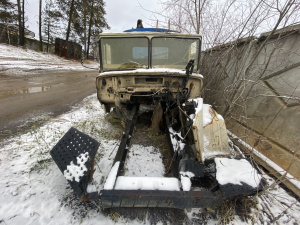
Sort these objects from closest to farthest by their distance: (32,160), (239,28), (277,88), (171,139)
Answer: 1. (32,160)
2. (171,139)
3. (277,88)
4. (239,28)

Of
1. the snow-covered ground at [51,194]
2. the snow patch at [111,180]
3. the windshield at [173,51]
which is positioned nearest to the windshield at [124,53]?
the windshield at [173,51]

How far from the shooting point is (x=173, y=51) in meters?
3.60

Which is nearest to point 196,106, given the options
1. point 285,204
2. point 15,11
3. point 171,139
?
point 171,139

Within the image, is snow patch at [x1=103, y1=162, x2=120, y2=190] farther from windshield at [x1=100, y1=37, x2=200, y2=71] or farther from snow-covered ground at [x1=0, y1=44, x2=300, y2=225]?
windshield at [x1=100, y1=37, x2=200, y2=71]

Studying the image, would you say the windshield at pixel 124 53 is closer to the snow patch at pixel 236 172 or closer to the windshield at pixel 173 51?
the windshield at pixel 173 51

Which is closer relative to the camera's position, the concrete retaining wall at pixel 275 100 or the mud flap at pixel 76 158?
the mud flap at pixel 76 158

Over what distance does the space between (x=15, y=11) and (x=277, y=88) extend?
96.5 feet

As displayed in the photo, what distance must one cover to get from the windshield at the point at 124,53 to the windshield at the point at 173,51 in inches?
9.4

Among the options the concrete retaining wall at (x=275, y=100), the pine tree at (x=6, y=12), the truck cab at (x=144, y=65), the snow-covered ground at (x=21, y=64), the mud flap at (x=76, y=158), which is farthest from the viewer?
the pine tree at (x=6, y=12)

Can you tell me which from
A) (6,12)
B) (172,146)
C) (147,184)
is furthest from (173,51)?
(6,12)

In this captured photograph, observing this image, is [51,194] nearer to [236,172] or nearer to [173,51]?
[236,172]

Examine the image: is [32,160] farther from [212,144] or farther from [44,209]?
[212,144]

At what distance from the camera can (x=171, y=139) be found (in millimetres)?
2633

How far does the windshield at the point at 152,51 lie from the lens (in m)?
3.54
